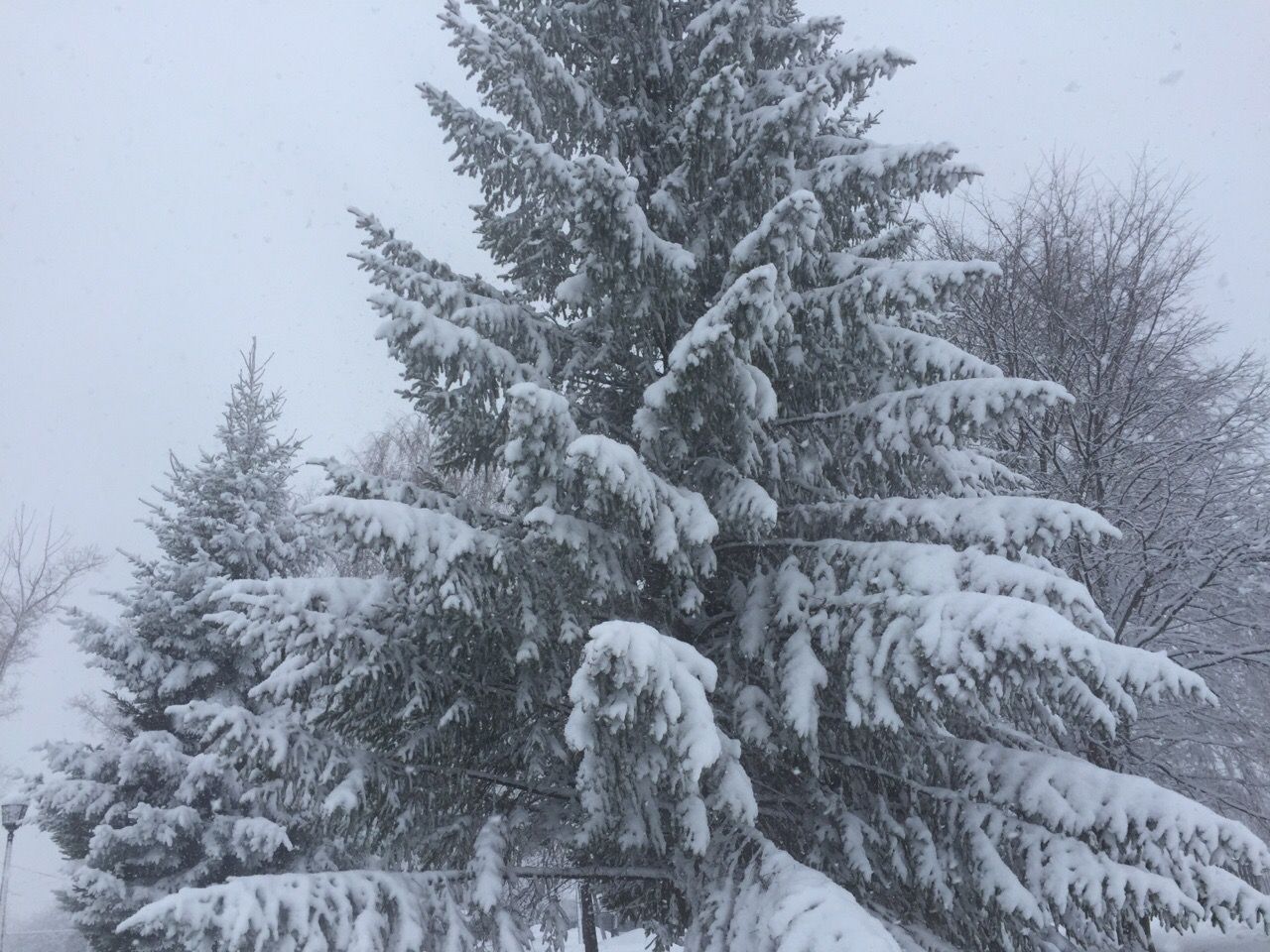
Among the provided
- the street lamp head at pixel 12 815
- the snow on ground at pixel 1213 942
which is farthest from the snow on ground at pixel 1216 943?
the street lamp head at pixel 12 815

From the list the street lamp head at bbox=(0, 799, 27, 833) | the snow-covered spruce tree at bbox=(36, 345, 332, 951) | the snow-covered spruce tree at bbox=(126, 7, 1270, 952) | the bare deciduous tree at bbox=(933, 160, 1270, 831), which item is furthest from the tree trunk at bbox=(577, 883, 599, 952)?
the street lamp head at bbox=(0, 799, 27, 833)

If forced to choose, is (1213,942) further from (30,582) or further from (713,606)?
(30,582)

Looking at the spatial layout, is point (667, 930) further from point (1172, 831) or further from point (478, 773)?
point (1172, 831)

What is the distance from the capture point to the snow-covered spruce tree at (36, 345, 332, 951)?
31.7ft

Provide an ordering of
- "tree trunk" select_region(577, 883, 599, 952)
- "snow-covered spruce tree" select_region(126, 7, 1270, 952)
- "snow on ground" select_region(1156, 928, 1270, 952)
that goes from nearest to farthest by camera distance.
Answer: "snow-covered spruce tree" select_region(126, 7, 1270, 952) → "tree trunk" select_region(577, 883, 599, 952) → "snow on ground" select_region(1156, 928, 1270, 952)

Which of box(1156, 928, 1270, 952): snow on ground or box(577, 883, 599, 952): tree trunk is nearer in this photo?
box(577, 883, 599, 952): tree trunk

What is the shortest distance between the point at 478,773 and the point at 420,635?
3.08 ft

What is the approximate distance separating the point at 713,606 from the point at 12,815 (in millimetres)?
12076

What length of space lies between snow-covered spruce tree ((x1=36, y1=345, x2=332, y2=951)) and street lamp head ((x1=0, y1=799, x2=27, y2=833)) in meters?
1.59

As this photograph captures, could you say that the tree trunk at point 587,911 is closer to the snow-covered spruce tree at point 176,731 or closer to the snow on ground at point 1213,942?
the snow on ground at point 1213,942

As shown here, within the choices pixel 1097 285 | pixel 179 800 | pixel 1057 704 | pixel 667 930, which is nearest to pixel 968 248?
pixel 1097 285

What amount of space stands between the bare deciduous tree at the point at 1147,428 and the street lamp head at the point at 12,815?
1481 cm

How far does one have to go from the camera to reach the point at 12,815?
11.8 meters

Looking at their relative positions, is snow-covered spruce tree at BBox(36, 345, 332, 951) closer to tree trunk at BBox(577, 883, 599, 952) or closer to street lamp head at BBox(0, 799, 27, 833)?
street lamp head at BBox(0, 799, 27, 833)
